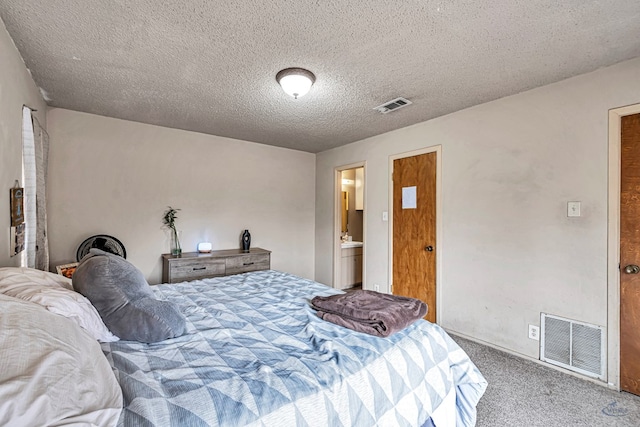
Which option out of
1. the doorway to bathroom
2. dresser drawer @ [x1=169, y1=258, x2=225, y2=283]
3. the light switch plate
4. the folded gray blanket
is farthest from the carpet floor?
dresser drawer @ [x1=169, y1=258, x2=225, y2=283]

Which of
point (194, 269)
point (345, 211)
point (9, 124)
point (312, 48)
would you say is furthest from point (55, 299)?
point (345, 211)

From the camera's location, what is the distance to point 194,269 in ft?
11.2

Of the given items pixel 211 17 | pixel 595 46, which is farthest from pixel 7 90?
pixel 595 46

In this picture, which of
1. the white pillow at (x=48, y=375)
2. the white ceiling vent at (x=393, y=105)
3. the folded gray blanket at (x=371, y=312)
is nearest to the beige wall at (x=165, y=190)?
the white ceiling vent at (x=393, y=105)

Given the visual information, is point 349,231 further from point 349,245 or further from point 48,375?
point 48,375

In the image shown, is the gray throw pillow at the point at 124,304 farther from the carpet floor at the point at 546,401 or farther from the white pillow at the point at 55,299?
the carpet floor at the point at 546,401

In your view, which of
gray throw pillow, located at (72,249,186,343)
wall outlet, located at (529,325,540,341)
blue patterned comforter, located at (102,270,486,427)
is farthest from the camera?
wall outlet, located at (529,325,540,341)

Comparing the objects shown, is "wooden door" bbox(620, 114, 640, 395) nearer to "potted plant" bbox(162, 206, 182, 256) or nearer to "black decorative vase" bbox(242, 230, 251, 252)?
"black decorative vase" bbox(242, 230, 251, 252)

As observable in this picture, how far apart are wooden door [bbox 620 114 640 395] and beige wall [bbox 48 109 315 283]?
376cm

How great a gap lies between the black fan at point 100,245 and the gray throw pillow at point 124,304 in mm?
2029

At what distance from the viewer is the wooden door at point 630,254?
2.04 m

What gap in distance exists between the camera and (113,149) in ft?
10.9

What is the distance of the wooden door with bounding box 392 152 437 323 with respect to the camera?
3.32 metres

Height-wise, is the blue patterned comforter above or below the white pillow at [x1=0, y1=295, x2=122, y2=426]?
below
